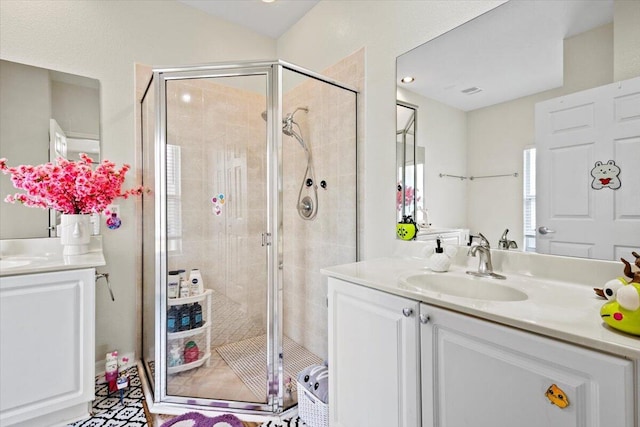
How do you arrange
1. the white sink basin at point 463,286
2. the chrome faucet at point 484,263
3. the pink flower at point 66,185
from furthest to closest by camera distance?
the pink flower at point 66,185
the chrome faucet at point 484,263
the white sink basin at point 463,286

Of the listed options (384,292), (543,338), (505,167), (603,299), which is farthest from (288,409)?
(505,167)

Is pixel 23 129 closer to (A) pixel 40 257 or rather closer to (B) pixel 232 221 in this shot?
(A) pixel 40 257

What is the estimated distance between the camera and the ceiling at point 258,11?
8.12ft

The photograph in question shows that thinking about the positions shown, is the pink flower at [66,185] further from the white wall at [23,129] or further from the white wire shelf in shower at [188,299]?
the white wire shelf in shower at [188,299]

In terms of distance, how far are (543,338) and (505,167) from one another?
0.88 metres

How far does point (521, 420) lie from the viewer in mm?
819

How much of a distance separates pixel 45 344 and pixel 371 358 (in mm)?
1644

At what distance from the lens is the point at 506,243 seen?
1404mm

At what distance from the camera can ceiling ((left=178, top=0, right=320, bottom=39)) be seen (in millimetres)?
2475

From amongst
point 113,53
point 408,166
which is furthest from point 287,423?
point 113,53

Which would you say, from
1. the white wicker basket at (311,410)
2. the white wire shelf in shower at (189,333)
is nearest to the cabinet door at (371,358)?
the white wicker basket at (311,410)

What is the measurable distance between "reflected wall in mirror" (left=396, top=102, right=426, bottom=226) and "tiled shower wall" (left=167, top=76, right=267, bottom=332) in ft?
2.67

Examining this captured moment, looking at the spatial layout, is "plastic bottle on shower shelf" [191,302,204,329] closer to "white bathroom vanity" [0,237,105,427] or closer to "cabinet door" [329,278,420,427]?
"white bathroom vanity" [0,237,105,427]

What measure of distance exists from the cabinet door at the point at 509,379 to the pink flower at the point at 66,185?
6.45 feet
